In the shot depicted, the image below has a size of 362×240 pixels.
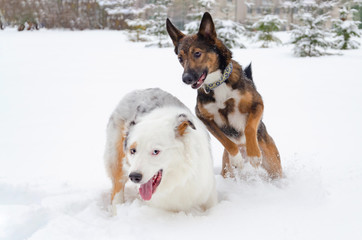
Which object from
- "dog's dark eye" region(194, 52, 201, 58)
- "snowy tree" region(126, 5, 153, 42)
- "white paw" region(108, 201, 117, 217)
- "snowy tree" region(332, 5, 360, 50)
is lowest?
"snowy tree" region(126, 5, 153, 42)

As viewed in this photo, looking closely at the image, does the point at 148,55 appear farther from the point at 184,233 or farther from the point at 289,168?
the point at 184,233

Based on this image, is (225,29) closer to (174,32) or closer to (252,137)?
(174,32)

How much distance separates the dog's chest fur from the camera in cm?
330

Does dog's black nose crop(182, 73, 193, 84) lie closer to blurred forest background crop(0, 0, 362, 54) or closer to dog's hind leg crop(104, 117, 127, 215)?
dog's hind leg crop(104, 117, 127, 215)

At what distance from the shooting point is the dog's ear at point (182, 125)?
2500 millimetres

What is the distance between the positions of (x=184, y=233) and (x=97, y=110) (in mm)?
4644

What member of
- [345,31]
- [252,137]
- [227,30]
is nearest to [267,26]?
[227,30]

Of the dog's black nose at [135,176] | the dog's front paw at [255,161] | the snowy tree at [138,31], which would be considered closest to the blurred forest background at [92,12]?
the snowy tree at [138,31]

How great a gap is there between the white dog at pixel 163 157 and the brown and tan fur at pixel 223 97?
35cm

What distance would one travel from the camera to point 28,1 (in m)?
24.7

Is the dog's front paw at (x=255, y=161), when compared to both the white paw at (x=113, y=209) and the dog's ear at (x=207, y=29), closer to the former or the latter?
the dog's ear at (x=207, y=29)

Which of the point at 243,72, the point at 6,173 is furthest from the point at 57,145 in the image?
the point at 243,72

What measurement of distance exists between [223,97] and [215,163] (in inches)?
50.6

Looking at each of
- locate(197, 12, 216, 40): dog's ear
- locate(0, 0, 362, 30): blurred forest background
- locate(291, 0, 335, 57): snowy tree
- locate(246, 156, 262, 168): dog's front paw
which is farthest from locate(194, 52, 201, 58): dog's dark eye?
locate(0, 0, 362, 30): blurred forest background
